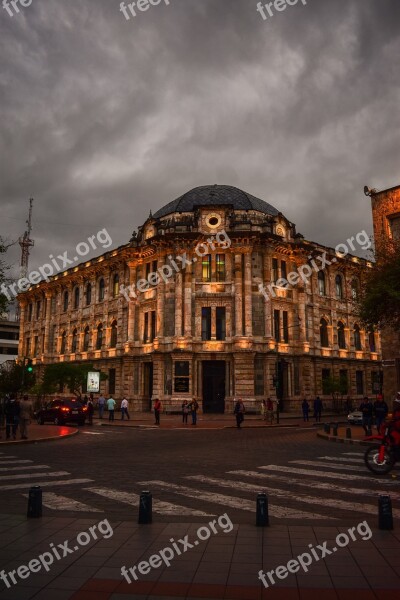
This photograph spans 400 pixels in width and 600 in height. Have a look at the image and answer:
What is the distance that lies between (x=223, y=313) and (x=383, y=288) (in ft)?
69.5

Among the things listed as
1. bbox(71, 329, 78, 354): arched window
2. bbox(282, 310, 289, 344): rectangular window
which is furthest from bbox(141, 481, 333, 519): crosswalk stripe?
bbox(71, 329, 78, 354): arched window

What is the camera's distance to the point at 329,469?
40.4 feet

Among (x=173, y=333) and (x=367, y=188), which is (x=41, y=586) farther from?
(x=173, y=333)

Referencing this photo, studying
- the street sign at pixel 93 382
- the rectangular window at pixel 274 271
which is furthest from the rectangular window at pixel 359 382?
the street sign at pixel 93 382

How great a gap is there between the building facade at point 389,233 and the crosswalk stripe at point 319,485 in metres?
19.2

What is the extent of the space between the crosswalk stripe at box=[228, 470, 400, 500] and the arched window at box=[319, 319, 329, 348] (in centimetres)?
3577

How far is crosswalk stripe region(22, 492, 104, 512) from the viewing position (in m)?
8.13

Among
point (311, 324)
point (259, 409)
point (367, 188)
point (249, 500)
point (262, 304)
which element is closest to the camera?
point (249, 500)

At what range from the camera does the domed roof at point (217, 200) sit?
44125 millimetres

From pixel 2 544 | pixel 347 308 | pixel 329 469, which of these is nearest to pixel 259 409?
pixel 347 308

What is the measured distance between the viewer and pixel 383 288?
64.3 ft

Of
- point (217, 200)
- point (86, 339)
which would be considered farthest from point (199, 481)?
point (86, 339)

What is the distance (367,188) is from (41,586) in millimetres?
29757

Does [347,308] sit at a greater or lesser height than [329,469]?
greater
